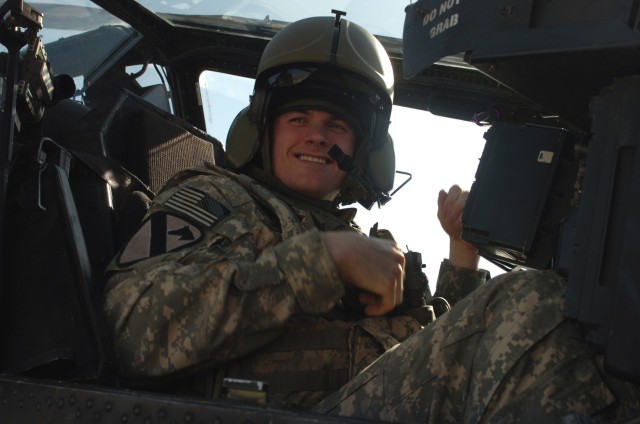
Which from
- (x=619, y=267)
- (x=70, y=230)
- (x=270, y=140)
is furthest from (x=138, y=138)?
(x=619, y=267)

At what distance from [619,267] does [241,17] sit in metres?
2.69

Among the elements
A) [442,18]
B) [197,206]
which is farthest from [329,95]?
[442,18]

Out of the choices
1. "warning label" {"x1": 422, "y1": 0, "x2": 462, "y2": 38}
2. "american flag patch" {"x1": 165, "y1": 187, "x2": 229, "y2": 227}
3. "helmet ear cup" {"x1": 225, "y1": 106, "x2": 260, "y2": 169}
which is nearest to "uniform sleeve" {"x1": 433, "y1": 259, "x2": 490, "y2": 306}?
"helmet ear cup" {"x1": 225, "y1": 106, "x2": 260, "y2": 169}

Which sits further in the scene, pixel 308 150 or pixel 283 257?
pixel 308 150

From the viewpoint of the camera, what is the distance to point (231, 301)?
1553 millimetres

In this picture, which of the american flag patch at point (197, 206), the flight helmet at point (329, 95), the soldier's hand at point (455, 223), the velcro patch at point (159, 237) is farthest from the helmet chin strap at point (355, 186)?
the velcro patch at point (159, 237)

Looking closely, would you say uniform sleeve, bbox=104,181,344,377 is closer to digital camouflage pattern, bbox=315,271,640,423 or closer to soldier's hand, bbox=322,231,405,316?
soldier's hand, bbox=322,231,405,316

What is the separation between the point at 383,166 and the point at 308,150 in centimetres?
33

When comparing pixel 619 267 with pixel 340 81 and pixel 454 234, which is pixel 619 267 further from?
pixel 340 81

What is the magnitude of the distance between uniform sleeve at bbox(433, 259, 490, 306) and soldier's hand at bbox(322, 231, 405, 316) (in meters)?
0.83

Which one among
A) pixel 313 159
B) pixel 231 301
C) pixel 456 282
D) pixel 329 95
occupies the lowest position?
pixel 456 282

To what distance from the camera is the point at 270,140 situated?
2.37 meters

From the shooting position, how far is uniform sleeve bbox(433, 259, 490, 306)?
7.88 ft

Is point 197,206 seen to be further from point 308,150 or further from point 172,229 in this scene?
point 308,150
